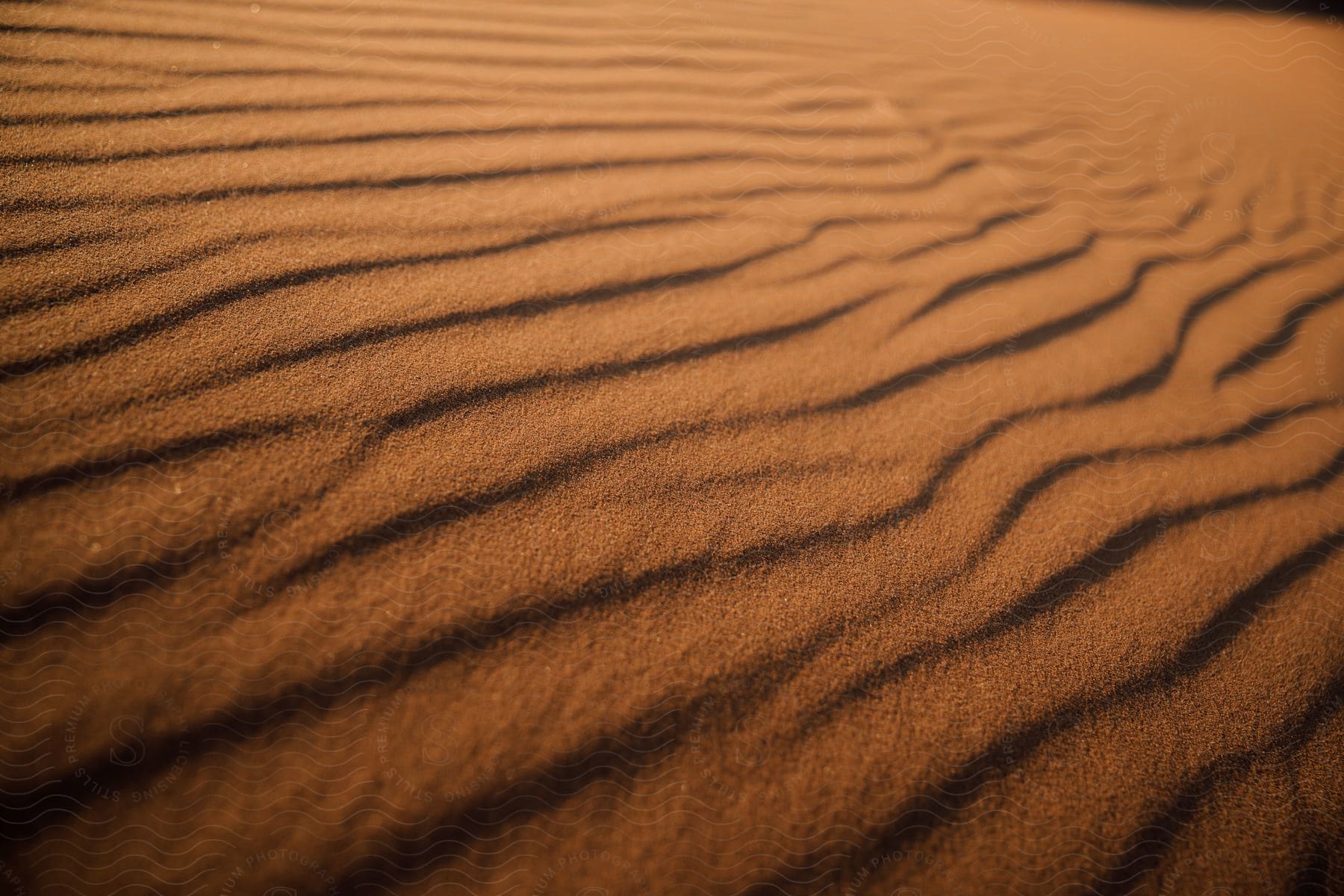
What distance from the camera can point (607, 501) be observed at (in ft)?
4.42

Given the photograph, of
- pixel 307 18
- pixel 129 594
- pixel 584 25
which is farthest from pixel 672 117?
pixel 129 594

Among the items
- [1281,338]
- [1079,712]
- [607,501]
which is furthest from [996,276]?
[607,501]

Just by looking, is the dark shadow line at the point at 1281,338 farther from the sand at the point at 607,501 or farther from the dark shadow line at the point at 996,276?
the dark shadow line at the point at 996,276

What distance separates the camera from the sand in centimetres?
102

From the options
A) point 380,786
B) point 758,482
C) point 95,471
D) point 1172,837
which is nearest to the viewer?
point 380,786

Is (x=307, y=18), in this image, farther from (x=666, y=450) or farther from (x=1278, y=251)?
(x=1278, y=251)

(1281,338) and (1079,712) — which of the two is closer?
(1079,712)

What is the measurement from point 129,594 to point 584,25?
2750 millimetres

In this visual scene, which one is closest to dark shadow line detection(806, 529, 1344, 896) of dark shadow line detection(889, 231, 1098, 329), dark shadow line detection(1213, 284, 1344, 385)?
dark shadow line detection(1213, 284, 1344, 385)

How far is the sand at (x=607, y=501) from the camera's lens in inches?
40.3

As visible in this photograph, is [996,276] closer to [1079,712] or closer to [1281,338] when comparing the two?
[1281,338]

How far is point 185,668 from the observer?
106cm

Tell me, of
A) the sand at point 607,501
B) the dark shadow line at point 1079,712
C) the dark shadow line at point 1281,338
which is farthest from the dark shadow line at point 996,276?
the dark shadow line at point 1079,712

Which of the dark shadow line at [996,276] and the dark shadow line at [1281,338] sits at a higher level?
the dark shadow line at [996,276]
